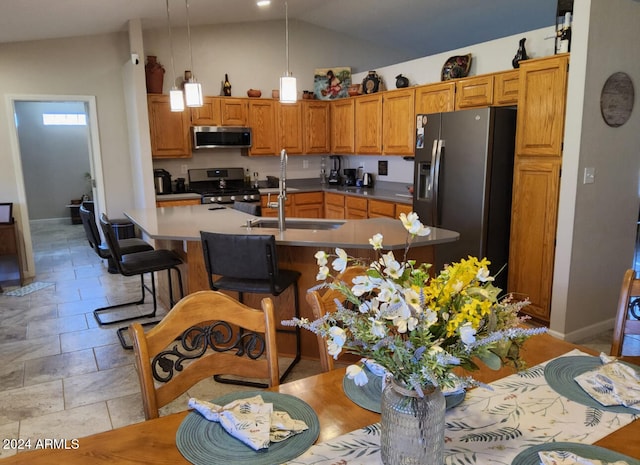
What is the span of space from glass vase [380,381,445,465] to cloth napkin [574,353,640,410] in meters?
0.60

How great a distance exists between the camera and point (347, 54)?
6.91 metres

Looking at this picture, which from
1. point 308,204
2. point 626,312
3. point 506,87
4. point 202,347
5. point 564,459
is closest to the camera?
point 564,459

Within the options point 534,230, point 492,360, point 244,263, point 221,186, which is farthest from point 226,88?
point 492,360

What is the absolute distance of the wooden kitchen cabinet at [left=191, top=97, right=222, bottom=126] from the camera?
19.1ft

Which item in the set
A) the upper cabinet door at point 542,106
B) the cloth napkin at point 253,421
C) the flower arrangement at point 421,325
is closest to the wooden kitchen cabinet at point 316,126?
the upper cabinet door at point 542,106

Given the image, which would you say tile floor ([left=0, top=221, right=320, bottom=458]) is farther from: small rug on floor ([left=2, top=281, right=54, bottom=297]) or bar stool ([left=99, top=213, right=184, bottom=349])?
bar stool ([left=99, top=213, right=184, bottom=349])

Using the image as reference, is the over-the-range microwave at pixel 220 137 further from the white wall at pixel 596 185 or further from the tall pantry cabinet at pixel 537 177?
the white wall at pixel 596 185

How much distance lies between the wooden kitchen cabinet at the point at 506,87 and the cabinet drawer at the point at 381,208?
5.22 feet

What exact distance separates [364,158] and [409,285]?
5.92 meters

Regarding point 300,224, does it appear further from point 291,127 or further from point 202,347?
point 291,127

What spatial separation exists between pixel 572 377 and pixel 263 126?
5432mm

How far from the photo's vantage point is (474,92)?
171 inches

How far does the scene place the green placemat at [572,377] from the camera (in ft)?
4.02

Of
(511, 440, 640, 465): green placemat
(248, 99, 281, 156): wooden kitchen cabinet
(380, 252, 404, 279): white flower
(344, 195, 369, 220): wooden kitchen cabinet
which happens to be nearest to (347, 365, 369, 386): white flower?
(380, 252, 404, 279): white flower
